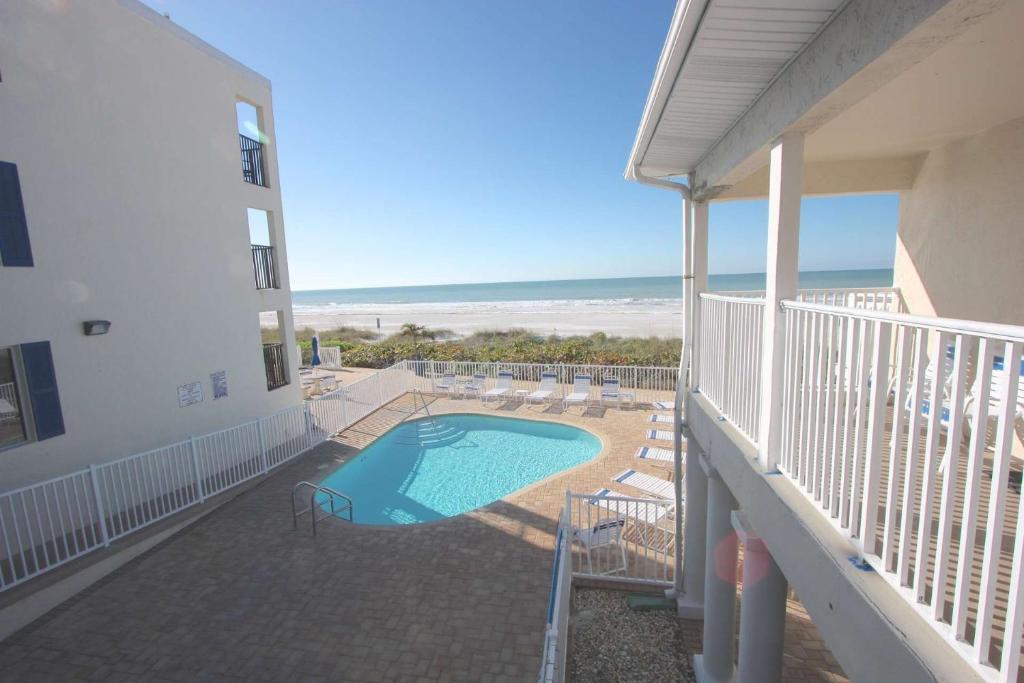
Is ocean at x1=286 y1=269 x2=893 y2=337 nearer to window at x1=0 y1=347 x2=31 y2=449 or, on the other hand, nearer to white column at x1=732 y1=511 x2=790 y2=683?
window at x1=0 y1=347 x2=31 y2=449

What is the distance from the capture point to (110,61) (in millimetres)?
A: 7242

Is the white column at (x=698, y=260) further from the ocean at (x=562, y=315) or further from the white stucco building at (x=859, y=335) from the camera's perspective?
the ocean at (x=562, y=315)

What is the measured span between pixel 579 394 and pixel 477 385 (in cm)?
323

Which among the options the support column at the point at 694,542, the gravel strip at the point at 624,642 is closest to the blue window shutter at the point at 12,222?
the gravel strip at the point at 624,642

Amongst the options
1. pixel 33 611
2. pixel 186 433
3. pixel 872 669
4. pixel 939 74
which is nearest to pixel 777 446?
pixel 872 669

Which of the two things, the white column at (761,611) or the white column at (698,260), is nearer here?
the white column at (761,611)

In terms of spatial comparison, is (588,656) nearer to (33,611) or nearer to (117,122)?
(33,611)

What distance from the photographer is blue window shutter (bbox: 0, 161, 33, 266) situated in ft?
19.5

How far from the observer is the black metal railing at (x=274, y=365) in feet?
35.2

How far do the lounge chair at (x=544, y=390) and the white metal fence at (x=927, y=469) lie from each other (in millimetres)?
11160

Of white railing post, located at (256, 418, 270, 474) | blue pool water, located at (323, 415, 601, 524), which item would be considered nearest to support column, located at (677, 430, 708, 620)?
blue pool water, located at (323, 415, 601, 524)

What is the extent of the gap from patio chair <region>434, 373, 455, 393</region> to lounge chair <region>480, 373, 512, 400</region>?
1.08 meters

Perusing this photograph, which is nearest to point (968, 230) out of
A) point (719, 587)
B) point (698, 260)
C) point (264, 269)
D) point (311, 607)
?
point (698, 260)

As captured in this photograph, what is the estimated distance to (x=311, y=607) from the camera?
17.9 feet
